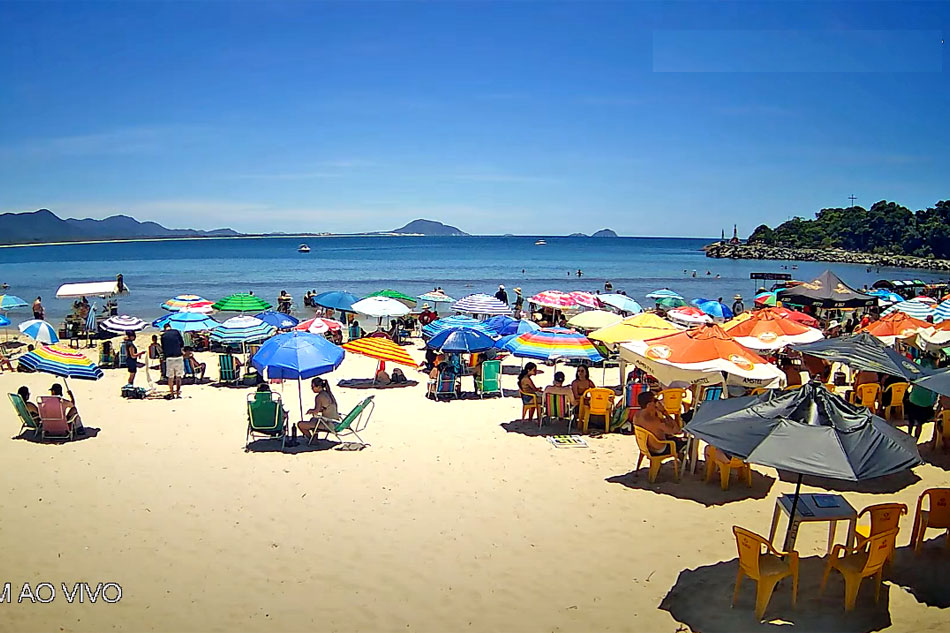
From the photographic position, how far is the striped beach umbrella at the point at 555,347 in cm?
1016

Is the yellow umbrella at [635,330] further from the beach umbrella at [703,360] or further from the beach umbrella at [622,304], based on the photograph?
the beach umbrella at [622,304]

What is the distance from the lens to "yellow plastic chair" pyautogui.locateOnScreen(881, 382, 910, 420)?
1000 cm

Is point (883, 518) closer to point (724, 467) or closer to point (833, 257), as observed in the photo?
point (724, 467)

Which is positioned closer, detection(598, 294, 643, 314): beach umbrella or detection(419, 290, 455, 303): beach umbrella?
detection(598, 294, 643, 314): beach umbrella

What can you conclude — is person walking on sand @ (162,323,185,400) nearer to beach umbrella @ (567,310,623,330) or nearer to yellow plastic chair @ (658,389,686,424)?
beach umbrella @ (567,310,623,330)

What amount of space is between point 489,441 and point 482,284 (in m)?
40.2

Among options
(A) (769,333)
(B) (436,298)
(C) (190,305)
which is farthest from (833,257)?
(C) (190,305)

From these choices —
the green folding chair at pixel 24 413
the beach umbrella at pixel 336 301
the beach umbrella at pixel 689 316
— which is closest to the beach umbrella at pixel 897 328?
the beach umbrella at pixel 689 316

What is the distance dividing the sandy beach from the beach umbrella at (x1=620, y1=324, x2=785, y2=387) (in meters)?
1.16

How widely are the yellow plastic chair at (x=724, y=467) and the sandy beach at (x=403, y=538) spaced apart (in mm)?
162

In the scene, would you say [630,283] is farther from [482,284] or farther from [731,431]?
[731,431]

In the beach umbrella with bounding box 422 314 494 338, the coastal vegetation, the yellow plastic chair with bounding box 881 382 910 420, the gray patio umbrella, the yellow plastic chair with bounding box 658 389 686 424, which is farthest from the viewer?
the coastal vegetation

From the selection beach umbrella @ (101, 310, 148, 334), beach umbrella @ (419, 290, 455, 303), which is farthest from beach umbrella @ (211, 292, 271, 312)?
beach umbrella @ (419, 290, 455, 303)

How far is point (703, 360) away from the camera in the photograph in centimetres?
805
